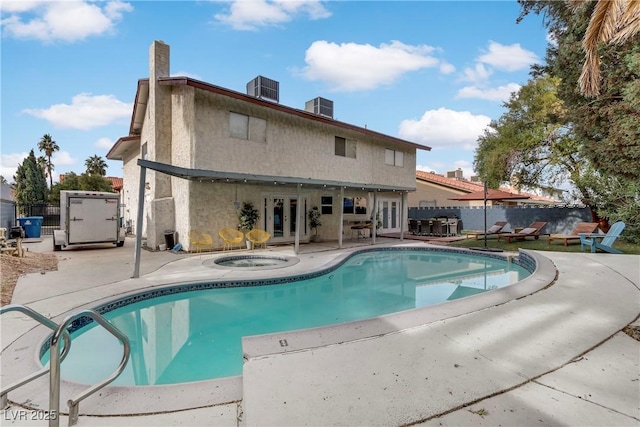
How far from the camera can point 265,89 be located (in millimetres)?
15492

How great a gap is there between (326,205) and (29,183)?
38.6 meters

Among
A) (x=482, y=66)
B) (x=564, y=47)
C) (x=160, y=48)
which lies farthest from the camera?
(x=482, y=66)

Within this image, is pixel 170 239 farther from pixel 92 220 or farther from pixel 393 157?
pixel 393 157

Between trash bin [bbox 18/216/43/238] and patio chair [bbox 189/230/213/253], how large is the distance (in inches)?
446

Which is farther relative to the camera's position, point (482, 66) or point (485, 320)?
point (482, 66)

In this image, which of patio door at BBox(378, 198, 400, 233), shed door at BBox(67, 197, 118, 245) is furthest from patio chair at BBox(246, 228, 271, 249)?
patio door at BBox(378, 198, 400, 233)

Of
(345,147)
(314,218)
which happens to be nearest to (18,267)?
(314,218)

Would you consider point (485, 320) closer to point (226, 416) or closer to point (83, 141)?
point (226, 416)

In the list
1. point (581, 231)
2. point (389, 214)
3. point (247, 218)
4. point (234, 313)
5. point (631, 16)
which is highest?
point (631, 16)

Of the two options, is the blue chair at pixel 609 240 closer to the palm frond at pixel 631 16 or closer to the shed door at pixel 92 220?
the palm frond at pixel 631 16

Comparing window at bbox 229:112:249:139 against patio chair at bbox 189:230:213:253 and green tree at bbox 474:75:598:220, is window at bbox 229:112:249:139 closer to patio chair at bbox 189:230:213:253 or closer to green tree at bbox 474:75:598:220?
patio chair at bbox 189:230:213:253

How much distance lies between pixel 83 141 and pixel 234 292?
16.7 meters

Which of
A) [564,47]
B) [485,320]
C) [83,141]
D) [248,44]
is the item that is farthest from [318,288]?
[83,141]

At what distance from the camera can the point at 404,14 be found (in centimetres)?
1220
